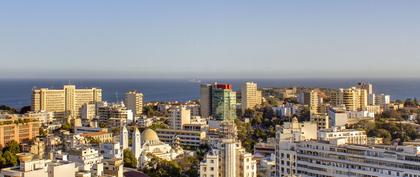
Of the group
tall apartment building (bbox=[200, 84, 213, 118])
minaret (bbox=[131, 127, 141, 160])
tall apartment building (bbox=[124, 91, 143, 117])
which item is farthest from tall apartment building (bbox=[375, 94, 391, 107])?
minaret (bbox=[131, 127, 141, 160])

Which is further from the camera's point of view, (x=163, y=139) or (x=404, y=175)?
(x=163, y=139)

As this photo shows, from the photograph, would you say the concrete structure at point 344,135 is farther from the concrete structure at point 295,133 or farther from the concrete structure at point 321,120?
the concrete structure at point 321,120

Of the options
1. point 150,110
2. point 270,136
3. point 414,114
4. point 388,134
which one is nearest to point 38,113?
point 150,110

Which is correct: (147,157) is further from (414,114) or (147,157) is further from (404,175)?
(414,114)

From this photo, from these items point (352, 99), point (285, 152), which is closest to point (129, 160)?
point (285, 152)

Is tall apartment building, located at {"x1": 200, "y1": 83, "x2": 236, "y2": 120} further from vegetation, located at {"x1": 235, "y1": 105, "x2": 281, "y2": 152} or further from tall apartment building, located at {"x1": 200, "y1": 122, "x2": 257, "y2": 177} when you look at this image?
tall apartment building, located at {"x1": 200, "y1": 122, "x2": 257, "y2": 177}

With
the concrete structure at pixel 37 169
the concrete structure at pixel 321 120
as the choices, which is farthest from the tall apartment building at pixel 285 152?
the concrete structure at pixel 321 120

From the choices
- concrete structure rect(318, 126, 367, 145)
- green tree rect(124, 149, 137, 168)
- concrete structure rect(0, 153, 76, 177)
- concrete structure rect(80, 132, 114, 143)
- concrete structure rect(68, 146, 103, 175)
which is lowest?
Answer: green tree rect(124, 149, 137, 168)
